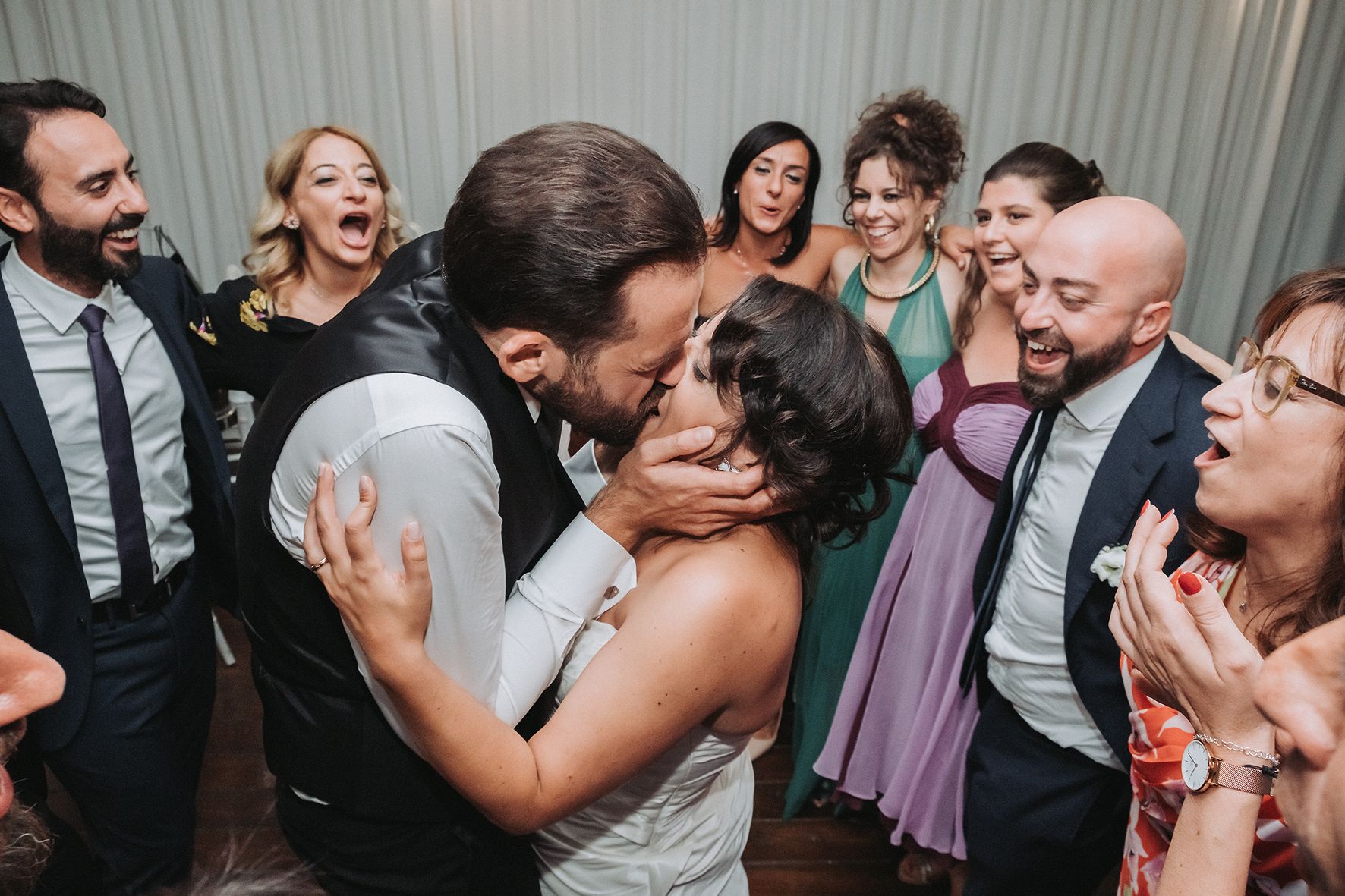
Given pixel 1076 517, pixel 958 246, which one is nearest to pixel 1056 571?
pixel 1076 517

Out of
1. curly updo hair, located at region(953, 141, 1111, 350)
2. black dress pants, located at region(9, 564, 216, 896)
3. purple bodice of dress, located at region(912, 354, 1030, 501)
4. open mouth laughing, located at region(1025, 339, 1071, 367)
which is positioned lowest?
black dress pants, located at region(9, 564, 216, 896)

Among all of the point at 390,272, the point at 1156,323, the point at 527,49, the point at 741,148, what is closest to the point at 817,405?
the point at 390,272

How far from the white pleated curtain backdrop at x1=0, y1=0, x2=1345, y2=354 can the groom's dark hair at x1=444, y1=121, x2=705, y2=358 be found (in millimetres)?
3126

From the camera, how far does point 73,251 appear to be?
193 cm

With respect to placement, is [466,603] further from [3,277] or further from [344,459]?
[3,277]

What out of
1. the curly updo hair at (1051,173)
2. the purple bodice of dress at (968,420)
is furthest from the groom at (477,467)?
the curly updo hair at (1051,173)

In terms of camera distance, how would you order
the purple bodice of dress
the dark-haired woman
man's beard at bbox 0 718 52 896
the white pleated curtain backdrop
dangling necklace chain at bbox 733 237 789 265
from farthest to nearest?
1. the white pleated curtain backdrop
2. dangling necklace chain at bbox 733 237 789 265
3. the dark-haired woman
4. the purple bodice of dress
5. man's beard at bbox 0 718 52 896

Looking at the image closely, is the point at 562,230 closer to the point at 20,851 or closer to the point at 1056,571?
the point at 20,851

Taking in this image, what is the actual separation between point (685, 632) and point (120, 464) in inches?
60.0

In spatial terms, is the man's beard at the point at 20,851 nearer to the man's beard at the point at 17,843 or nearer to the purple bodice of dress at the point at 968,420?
the man's beard at the point at 17,843

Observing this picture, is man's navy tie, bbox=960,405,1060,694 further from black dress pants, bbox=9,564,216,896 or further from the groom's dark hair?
black dress pants, bbox=9,564,216,896

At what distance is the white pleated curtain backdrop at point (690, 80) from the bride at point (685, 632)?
3.02m

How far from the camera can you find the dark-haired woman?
325 cm

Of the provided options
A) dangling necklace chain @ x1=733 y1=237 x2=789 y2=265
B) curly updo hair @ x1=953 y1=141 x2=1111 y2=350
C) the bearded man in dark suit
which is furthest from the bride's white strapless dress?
dangling necklace chain @ x1=733 y1=237 x2=789 y2=265
